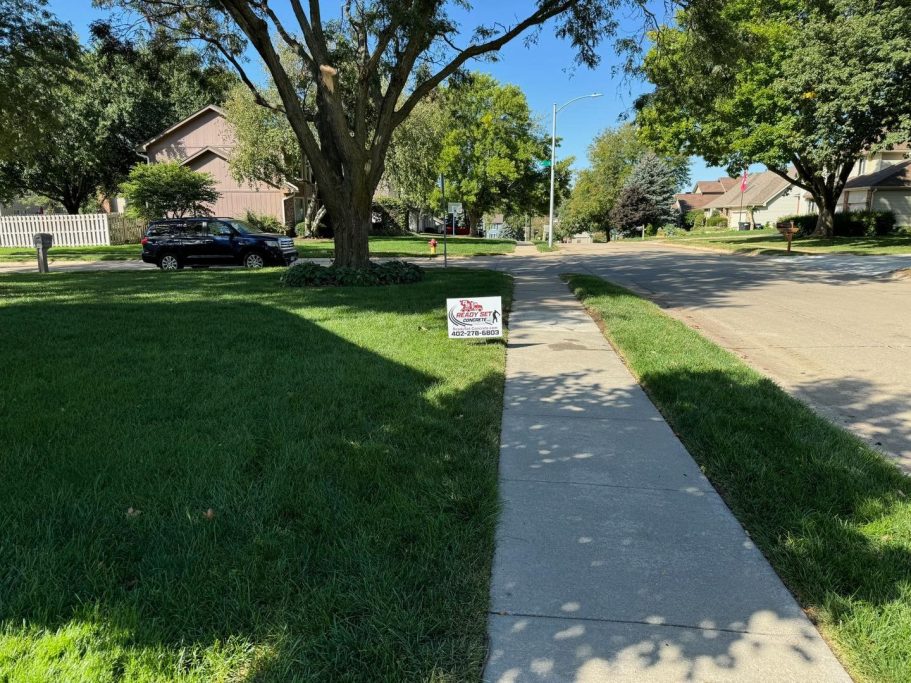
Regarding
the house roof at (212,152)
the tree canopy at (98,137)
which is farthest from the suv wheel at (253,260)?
the house roof at (212,152)

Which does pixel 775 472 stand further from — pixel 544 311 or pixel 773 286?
pixel 773 286

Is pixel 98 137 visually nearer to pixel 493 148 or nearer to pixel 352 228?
pixel 493 148

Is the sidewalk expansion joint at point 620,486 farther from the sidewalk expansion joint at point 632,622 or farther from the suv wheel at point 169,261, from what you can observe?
the suv wheel at point 169,261

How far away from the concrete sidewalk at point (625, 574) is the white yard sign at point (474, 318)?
2488 mm

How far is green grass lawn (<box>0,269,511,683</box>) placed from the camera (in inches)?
83.2

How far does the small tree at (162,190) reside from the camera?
85.1 ft

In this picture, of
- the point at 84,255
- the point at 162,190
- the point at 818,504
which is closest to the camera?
the point at 818,504

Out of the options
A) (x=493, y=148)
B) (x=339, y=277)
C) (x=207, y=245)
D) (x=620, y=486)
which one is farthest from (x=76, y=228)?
(x=620, y=486)

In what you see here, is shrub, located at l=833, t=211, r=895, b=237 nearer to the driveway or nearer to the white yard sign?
the driveway

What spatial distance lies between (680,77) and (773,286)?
546 cm

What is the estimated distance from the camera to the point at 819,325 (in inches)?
355

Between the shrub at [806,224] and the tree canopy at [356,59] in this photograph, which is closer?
the tree canopy at [356,59]

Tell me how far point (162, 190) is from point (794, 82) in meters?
27.4

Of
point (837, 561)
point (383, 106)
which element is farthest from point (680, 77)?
point (837, 561)
